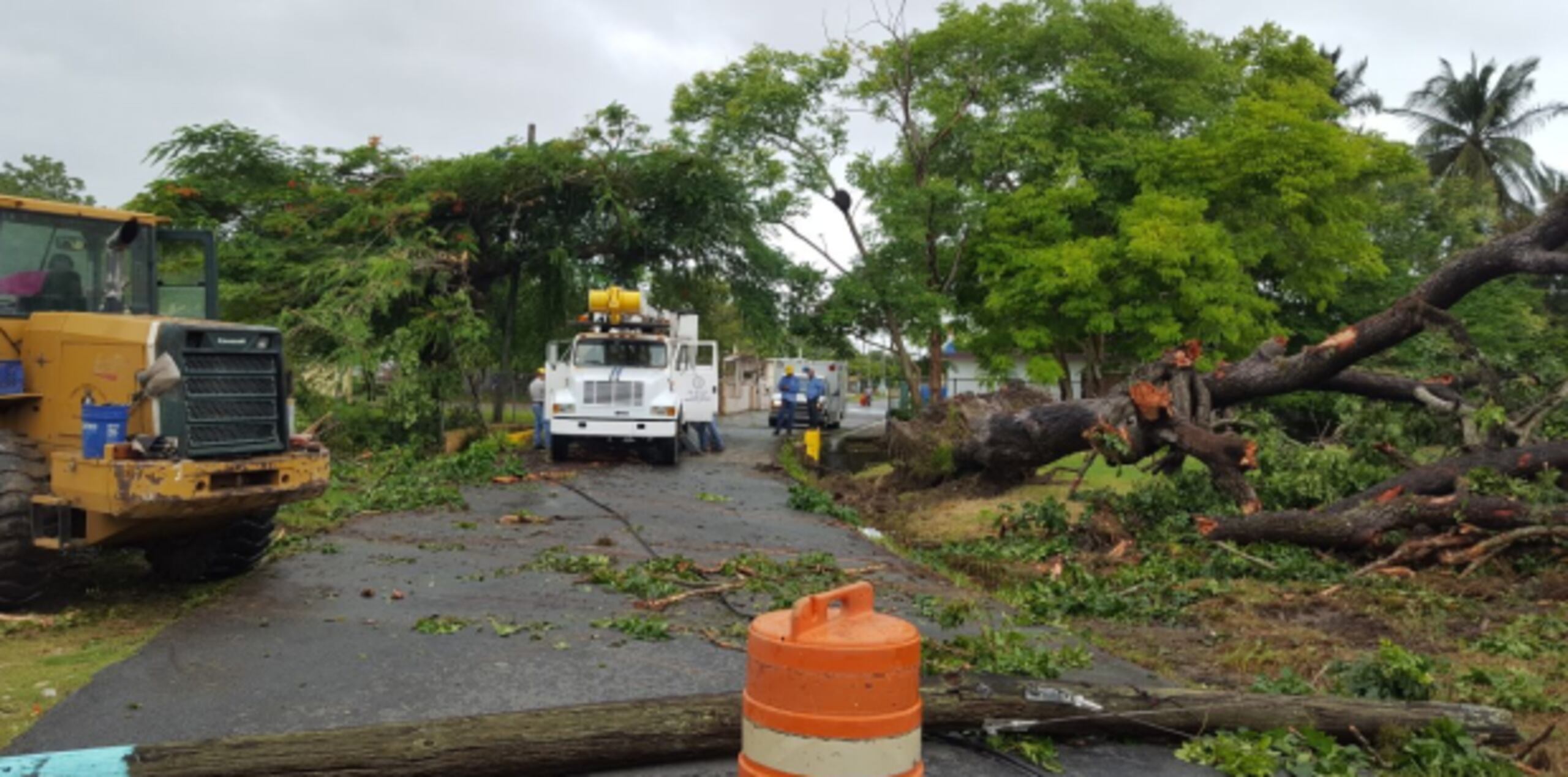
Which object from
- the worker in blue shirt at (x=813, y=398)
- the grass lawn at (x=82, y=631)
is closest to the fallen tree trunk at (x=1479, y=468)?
the grass lawn at (x=82, y=631)

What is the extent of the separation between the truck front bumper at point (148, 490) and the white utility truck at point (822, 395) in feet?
67.9

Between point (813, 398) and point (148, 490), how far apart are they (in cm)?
2459

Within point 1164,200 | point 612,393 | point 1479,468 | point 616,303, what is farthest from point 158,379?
point 1164,200

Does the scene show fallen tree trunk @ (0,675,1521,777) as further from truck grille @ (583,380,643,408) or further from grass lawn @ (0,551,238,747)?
truck grille @ (583,380,643,408)

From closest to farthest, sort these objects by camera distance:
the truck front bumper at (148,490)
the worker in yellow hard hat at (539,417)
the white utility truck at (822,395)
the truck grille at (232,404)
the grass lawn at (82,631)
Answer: the grass lawn at (82,631), the truck front bumper at (148,490), the truck grille at (232,404), the worker in yellow hard hat at (539,417), the white utility truck at (822,395)

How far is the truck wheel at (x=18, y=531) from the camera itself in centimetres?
759

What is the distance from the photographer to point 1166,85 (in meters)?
30.6

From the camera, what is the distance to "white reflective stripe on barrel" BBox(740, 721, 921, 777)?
3211 mm

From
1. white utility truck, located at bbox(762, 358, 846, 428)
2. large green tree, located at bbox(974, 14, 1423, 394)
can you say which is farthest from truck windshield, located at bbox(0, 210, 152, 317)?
large green tree, located at bbox(974, 14, 1423, 394)

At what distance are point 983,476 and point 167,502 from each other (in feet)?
36.2

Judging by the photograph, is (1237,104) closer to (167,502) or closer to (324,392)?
(324,392)

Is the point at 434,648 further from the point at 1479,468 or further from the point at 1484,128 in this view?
the point at 1484,128

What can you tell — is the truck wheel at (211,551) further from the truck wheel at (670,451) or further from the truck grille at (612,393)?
the truck wheel at (670,451)

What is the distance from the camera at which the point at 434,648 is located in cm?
700
